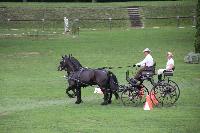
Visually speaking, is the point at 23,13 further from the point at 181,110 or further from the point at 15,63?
the point at 181,110

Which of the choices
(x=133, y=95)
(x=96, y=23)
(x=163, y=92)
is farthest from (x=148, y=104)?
(x=96, y=23)

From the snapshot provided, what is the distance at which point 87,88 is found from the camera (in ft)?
99.4

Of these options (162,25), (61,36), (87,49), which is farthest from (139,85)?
(162,25)

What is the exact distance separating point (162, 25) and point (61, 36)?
12657mm

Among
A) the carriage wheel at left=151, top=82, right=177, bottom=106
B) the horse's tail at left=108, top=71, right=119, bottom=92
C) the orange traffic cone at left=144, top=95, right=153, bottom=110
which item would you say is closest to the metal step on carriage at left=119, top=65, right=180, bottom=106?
the carriage wheel at left=151, top=82, right=177, bottom=106

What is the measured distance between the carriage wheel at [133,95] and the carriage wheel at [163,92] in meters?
0.42

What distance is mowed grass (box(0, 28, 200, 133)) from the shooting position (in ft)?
69.7

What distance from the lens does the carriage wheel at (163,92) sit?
79.5ft

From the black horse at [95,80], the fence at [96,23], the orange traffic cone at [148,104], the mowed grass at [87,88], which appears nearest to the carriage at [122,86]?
the black horse at [95,80]

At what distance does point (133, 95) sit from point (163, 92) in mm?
1199

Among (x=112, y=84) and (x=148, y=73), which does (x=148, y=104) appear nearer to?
(x=148, y=73)

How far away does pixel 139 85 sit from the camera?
24531 millimetres

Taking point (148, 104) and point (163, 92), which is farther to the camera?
point (163, 92)

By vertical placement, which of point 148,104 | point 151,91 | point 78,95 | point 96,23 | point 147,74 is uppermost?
point 96,23
